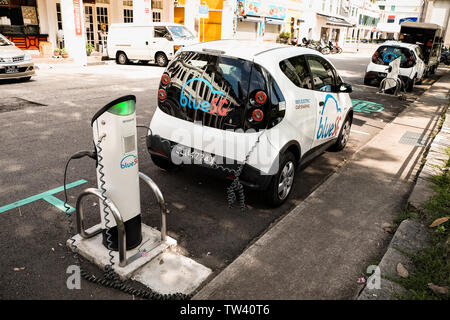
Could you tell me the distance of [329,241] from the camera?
12.2 ft

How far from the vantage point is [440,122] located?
9273 mm

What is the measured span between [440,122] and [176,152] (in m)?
7.94

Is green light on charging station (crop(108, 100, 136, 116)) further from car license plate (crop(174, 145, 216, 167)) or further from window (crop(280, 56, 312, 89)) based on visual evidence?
window (crop(280, 56, 312, 89))

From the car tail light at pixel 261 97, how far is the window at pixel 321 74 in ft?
4.27

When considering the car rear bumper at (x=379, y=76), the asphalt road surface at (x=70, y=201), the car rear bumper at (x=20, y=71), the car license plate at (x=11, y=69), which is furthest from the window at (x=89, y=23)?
the car rear bumper at (x=379, y=76)

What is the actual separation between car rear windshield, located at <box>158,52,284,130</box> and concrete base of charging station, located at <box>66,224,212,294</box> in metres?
1.46

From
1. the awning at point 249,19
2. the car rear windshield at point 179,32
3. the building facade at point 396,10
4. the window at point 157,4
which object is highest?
the building facade at point 396,10

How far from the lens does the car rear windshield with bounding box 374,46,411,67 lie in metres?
13.7

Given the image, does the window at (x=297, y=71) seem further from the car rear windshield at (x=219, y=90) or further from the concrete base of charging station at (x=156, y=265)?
the concrete base of charging station at (x=156, y=265)

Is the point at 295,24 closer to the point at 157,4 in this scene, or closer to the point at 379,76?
the point at 157,4

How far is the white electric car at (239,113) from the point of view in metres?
3.91

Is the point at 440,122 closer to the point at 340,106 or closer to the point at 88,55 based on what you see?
the point at 340,106

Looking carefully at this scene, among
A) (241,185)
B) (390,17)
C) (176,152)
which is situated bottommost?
(241,185)
